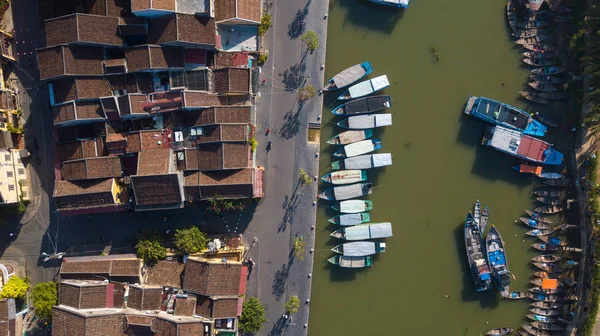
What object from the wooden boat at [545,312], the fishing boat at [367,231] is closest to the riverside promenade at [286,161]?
the fishing boat at [367,231]

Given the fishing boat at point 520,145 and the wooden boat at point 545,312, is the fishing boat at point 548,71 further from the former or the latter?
the wooden boat at point 545,312

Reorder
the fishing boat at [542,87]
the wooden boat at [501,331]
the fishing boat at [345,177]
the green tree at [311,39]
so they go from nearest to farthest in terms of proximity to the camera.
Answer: the green tree at [311,39]
the fishing boat at [345,177]
the wooden boat at [501,331]
the fishing boat at [542,87]

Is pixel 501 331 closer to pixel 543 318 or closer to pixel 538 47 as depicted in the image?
pixel 543 318

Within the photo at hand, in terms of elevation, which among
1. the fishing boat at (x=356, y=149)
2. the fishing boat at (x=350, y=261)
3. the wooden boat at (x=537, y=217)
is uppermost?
the fishing boat at (x=356, y=149)

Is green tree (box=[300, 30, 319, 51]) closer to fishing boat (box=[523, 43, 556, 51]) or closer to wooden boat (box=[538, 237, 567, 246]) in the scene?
fishing boat (box=[523, 43, 556, 51])

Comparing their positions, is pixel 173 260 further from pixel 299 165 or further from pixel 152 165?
pixel 299 165

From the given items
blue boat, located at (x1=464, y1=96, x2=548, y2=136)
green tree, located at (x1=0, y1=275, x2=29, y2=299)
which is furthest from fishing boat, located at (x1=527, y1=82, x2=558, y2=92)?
green tree, located at (x1=0, y1=275, x2=29, y2=299)
